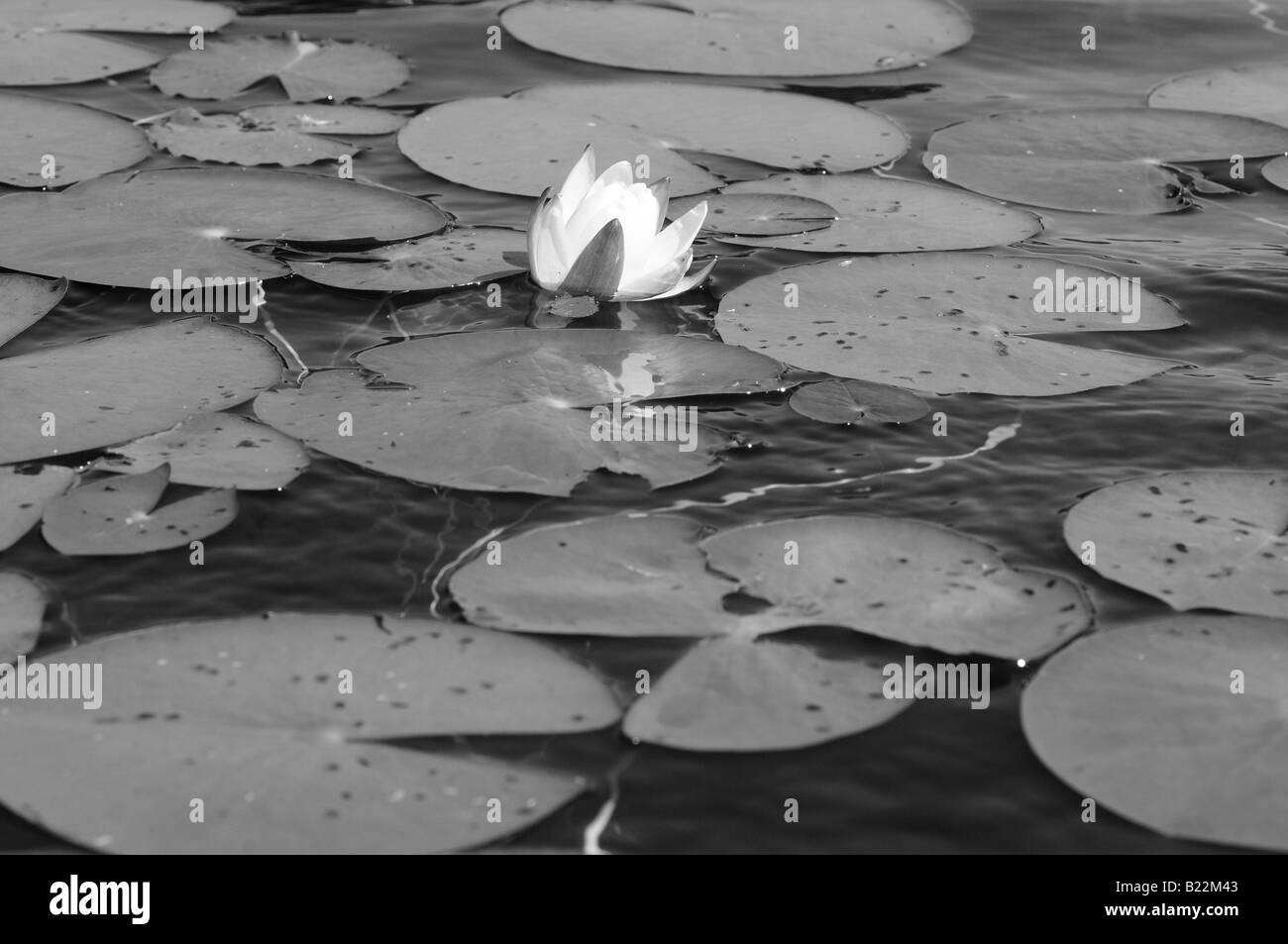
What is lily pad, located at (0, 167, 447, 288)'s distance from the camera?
4.70 metres

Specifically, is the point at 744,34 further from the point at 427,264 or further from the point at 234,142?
the point at 427,264

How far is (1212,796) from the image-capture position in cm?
273

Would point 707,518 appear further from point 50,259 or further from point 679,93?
point 679,93

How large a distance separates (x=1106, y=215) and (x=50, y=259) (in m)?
3.66

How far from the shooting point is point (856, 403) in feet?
13.5

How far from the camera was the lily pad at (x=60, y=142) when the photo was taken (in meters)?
5.33

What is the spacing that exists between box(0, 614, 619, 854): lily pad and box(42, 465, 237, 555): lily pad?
1.31 feet

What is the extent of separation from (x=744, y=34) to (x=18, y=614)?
15.7 feet

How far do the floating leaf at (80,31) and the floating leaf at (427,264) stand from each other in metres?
2.30

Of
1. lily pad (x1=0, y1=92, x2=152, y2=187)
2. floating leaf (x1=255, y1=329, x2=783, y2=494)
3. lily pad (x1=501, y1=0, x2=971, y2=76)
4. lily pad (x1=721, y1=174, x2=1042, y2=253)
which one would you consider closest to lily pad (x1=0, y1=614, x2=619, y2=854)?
floating leaf (x1=255, y1=329, x2=783, y2=494)

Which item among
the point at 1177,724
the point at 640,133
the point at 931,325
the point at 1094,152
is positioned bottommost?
the point at 1177,724

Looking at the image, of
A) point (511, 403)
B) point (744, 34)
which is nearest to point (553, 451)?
point (511, 403)

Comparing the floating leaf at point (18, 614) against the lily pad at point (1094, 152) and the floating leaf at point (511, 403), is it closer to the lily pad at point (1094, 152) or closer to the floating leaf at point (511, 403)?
the floating leaf at point (511, 403)

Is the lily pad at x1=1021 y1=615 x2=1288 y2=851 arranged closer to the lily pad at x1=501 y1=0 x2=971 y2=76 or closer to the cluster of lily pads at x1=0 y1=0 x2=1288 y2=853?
the cluster of lily pads at x1=0 y1=0 x2=1288 y2=853
